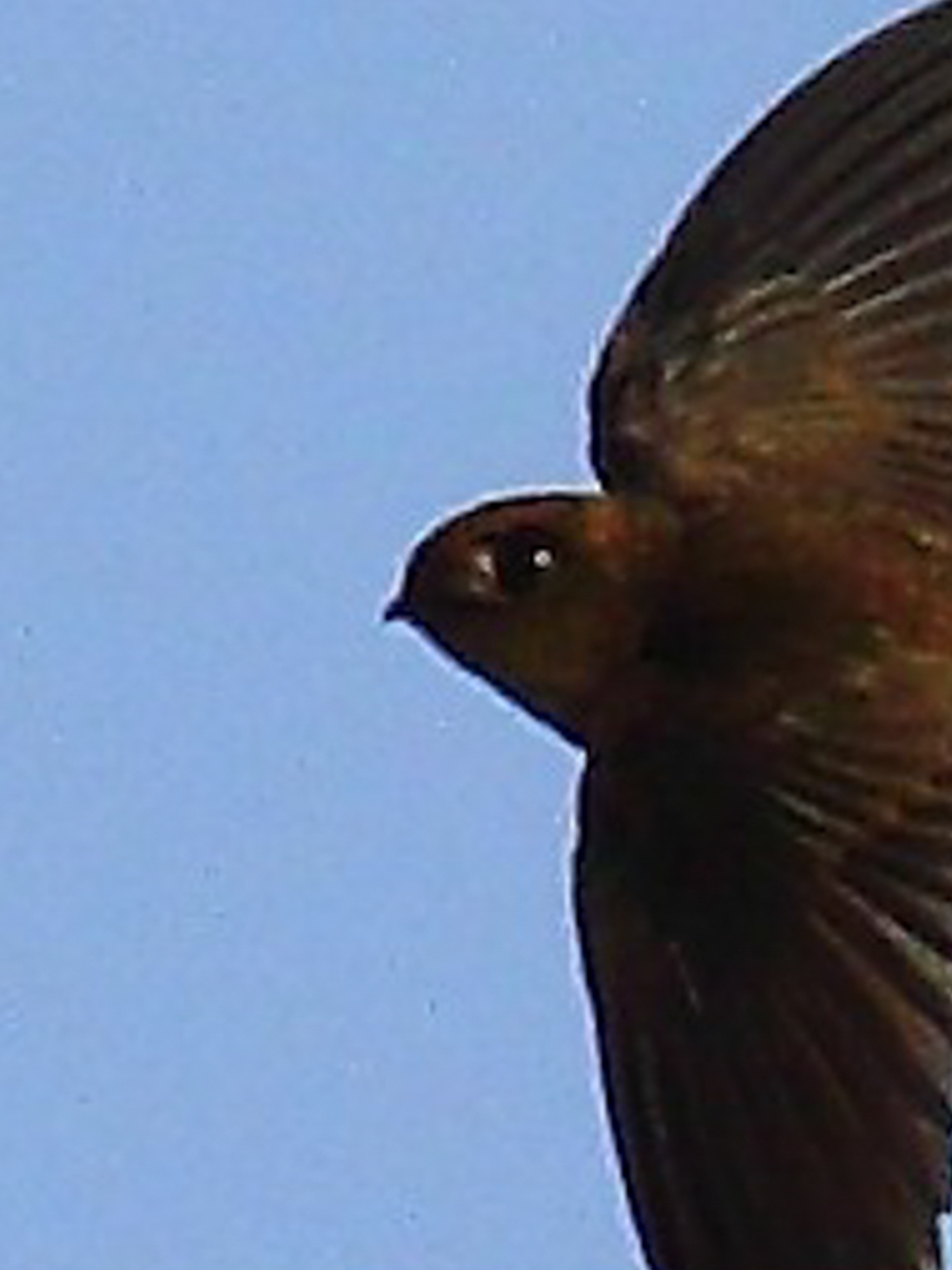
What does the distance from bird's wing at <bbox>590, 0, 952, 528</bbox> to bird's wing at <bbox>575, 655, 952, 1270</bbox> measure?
0.26m

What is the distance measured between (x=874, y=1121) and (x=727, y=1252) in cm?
9

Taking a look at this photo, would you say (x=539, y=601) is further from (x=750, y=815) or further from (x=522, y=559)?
(x=750, y=815)

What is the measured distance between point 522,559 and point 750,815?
0.16 meters

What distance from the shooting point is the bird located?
2371mm

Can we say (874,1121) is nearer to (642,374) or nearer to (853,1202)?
(853,1202)

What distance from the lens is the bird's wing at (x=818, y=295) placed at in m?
2.77

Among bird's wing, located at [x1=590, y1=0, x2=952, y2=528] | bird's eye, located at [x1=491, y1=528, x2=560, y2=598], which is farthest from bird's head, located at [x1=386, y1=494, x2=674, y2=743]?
bird's wing, located at [x1=590, y1=0, x2=952, y2=528]

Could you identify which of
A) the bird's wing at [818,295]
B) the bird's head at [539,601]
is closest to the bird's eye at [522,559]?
the bird's head at [539,601]

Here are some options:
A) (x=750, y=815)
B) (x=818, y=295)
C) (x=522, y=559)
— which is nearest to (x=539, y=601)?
(x=522, y=559)

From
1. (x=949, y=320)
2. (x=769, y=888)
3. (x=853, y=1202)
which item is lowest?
(x=853, y=1202)

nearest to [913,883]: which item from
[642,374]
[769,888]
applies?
[769,888]

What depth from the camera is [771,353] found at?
2.87 metres

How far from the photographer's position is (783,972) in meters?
2.48

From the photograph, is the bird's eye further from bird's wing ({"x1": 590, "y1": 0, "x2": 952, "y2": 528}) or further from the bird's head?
Answer: bird's wing ({"x1": 590, "y1": 0, "x2": 952, "y2": 528})
